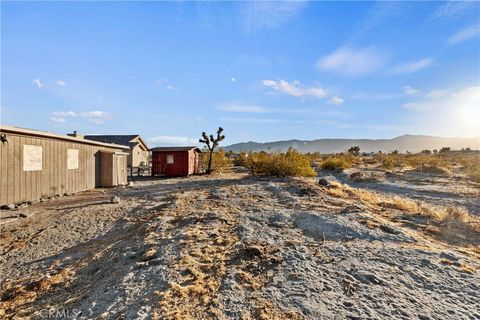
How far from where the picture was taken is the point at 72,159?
42.9 ft

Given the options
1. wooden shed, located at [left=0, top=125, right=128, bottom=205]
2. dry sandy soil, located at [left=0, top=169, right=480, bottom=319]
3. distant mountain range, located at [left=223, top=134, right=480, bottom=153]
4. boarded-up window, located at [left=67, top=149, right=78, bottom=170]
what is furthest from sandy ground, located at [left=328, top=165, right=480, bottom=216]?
distant mountain range, located at [left=223, top=134, right=480, bottom=153]

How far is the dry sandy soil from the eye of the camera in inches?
128

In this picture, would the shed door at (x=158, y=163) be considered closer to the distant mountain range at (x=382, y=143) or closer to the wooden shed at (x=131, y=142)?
the wooden shed at (x=131, y=142)

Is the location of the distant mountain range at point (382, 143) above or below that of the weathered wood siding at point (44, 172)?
above

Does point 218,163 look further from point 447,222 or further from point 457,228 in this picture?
point 457,228

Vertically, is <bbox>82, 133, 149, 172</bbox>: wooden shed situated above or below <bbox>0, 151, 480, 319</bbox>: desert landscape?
above

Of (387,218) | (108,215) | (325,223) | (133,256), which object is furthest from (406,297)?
(108,215)

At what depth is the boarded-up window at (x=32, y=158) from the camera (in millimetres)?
10266

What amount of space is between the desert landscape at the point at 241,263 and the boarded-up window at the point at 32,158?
2214 millimetres

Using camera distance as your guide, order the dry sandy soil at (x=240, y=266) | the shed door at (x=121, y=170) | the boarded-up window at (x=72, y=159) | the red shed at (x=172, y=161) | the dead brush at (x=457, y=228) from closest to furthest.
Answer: the dry sandy soil at (x=240, y=266) < the dead brush at (x=457, y=228) < the boarded-up window at (x=72, y=159) < the shed door at (x=121, y=170) < the red shed at (x=172, y=161)

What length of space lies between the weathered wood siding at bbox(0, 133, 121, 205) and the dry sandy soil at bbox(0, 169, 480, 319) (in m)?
2.25

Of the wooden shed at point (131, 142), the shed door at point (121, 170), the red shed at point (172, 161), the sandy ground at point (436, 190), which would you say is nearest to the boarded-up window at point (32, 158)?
the shed door at point (121, 170)

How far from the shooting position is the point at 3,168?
934 cm

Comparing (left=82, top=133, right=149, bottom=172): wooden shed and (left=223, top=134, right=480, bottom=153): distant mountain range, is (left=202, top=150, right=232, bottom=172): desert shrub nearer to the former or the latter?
(left=82, top=133, right=149, bottom=172): wooden shed
